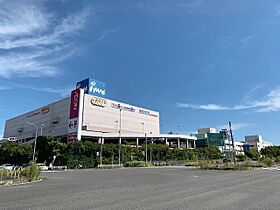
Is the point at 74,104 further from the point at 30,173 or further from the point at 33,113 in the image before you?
the point at 30,173

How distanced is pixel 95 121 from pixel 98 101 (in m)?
6.68

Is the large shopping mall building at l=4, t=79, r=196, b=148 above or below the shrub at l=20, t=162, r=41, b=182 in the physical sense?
above

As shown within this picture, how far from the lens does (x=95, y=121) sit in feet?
270

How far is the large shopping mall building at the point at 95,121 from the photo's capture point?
7912 cm

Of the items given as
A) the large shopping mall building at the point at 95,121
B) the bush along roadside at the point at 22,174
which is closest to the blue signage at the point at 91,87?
the large shopping mall building at the point at 95,121

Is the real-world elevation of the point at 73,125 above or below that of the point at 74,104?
below

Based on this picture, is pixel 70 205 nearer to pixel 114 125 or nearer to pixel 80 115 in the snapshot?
pixel 80 115

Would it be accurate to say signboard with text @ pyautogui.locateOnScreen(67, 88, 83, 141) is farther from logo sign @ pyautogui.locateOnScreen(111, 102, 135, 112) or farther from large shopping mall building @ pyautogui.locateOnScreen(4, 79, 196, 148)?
logo sign @ pyautogui.locateOnScreen(111, 102, 135, 112)

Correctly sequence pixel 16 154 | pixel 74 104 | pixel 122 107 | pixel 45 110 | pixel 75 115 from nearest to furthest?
pixel 16 154 < pixel 75 115 < pixel 74 104 < pixel 122 107 < pixel 45 110

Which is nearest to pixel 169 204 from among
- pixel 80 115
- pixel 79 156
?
pixel 79 156

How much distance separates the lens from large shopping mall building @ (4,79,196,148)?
7912 cm

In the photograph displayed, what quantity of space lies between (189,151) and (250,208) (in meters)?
74.2

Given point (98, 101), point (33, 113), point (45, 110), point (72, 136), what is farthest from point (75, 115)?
point (33, 113)

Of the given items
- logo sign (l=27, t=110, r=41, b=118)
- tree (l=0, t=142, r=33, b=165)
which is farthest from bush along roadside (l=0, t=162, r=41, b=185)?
logo sign (l=27, t=110, r=41, b=118)
